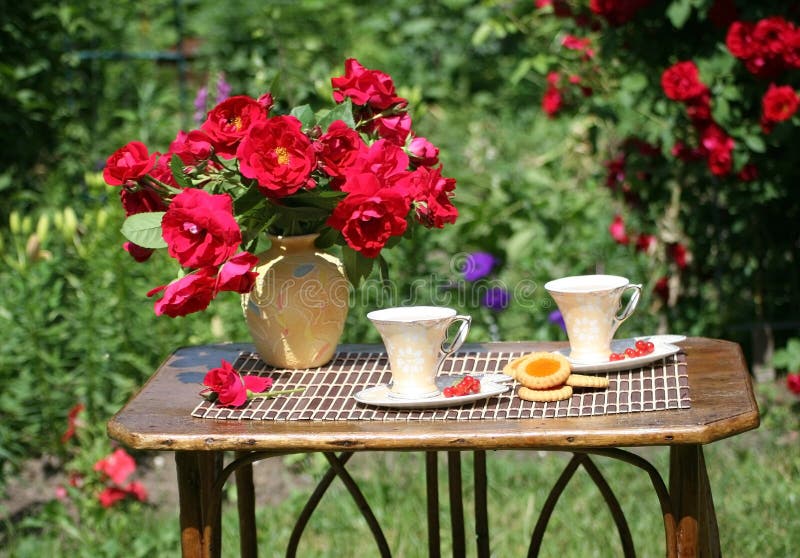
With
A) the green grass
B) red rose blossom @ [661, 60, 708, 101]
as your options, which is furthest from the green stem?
red rose blossom @ [661, 60, 708, 101]

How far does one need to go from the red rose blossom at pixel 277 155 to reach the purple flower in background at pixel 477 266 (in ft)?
6.55

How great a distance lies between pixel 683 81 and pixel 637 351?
4.78 ft

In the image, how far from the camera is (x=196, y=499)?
170cm

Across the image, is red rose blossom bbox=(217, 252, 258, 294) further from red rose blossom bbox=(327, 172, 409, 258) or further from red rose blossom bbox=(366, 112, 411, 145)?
red rose blossom bbox=(366, 112, 411, 145)

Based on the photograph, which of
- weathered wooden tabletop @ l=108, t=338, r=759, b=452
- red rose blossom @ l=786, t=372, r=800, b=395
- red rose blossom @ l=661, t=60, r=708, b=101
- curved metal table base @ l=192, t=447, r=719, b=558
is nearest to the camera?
weathered wooden tabletop @ l=108, t=338, r=759, b=452

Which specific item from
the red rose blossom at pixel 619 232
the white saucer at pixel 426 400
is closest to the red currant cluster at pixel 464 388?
the white saucer at pixel 426 400

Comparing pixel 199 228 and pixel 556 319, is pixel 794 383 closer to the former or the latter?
pixel 556 319

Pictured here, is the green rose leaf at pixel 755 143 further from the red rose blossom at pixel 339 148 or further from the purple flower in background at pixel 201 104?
the red rose blossom at pixel 339 148

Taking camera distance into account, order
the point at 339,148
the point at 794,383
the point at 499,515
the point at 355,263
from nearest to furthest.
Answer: the point at 339,148 → the point at 355,263 → the point at 499,515 → the point at 794,383

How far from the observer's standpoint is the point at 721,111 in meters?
3.09

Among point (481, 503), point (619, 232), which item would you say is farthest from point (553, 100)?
point (481, 503)

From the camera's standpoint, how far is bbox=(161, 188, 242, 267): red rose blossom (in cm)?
160

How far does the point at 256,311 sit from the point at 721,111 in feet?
5.82

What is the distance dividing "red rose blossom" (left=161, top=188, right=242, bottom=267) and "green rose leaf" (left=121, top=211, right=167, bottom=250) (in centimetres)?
10
